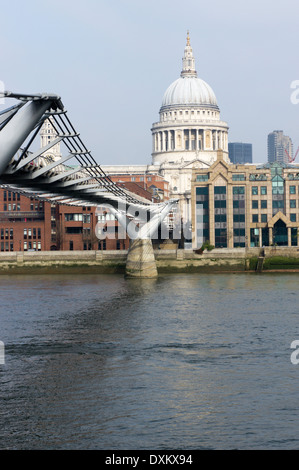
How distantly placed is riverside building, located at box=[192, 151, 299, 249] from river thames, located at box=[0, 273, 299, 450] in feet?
147

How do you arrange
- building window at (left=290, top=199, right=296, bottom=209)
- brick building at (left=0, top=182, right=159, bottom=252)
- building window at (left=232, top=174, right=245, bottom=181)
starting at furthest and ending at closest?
brick building at (left=0, top=182, right=159, bottom=252)
building window at (left=290, top=199, right=296, bottom=209)
building window at (left=232, top=174, right=245, bottom=181)

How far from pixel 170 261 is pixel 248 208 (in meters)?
17.5

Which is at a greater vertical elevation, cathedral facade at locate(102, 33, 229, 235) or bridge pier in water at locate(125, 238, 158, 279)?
cathedral facade at locate(102, 33, 229, 235)

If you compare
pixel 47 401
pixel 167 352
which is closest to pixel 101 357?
pixel 167 352

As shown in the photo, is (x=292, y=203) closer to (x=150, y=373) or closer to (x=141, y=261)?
(x=141, y=261)

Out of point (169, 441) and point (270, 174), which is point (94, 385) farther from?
point (270, 174)

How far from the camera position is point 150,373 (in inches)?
1309

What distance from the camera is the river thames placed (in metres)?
25.2

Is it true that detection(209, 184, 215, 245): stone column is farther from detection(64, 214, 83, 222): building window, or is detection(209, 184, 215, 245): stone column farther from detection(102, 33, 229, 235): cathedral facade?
detection(102, 33, 229, 235): cathedral facade

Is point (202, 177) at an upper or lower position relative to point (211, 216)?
upper

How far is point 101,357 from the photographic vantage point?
121ft

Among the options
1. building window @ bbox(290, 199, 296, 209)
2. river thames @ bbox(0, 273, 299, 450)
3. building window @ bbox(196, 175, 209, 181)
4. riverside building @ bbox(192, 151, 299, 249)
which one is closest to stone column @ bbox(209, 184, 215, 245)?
riverside building @ bbox(192, 151, 299, 249)

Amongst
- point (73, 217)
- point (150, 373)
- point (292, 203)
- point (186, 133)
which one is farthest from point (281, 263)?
point (186, 133)

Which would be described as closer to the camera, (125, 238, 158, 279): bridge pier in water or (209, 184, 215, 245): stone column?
(125, 238, 158, 279): bridge pier in water
